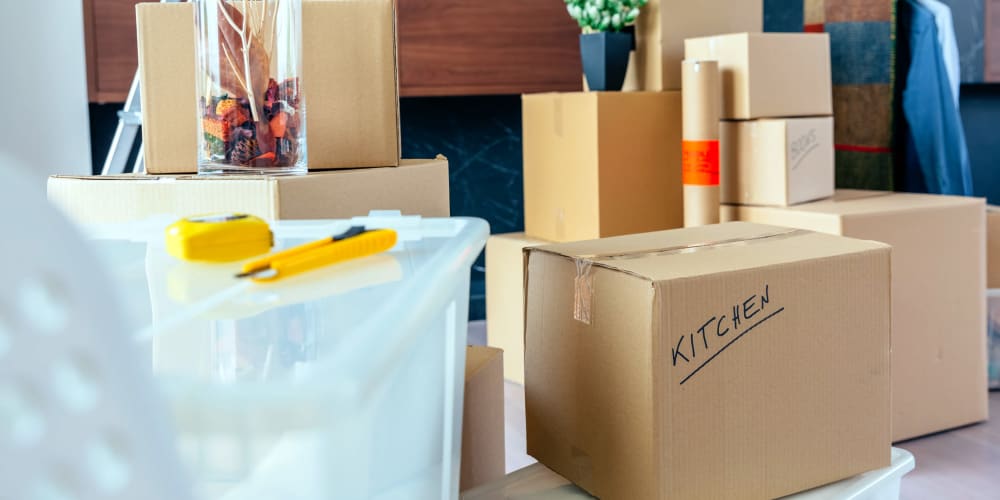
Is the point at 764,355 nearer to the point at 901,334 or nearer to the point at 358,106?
the point at 358,106

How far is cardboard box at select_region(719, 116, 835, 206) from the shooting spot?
217cm

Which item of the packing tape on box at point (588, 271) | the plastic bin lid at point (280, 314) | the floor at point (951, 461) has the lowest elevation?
the floor at point (951, 461)

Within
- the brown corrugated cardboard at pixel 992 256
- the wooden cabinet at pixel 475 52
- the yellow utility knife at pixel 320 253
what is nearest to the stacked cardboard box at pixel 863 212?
the brown corrugated cardboard at pixel 992 256

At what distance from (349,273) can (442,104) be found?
8.95 ft

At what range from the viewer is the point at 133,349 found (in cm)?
24

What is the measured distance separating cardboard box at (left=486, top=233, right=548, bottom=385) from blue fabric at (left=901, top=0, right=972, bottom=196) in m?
1.06

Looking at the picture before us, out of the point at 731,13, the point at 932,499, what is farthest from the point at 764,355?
the point at 731,13

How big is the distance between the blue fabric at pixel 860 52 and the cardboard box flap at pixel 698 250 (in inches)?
69.3

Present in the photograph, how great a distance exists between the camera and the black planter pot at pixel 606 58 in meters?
2.41

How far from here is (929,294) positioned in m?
2.09

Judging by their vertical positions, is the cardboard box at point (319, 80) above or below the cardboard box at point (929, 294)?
above

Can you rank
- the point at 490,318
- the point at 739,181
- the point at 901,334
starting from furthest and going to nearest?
1. the point at 490,318
2. the point at 739,181
3. the point at 901,334

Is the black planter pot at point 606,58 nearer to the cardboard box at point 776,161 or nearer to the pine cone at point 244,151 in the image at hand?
the cardboard box at point 776,161

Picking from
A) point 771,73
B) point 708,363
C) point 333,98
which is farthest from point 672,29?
point 708,363
